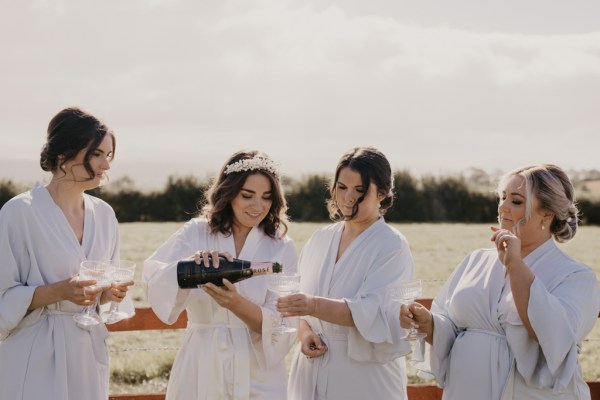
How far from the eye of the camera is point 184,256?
15.7ft

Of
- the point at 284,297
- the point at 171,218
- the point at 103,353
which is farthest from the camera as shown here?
the point at 171,218

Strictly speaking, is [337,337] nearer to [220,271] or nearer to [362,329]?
[362,329]

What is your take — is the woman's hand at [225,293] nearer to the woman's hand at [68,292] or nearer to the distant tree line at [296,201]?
the woman's hand at [68,292]

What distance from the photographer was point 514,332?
14.3ft

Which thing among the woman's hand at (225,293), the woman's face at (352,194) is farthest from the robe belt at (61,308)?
the woman's face at (352,194)

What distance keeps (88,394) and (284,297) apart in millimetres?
1309

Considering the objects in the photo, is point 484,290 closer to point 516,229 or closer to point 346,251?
point 516,229

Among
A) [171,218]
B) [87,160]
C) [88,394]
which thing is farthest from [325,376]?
[171,218]

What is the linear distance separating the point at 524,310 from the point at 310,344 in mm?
1331

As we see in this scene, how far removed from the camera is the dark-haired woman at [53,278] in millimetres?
4402

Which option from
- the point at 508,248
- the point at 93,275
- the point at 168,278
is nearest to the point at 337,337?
the point at 168,278

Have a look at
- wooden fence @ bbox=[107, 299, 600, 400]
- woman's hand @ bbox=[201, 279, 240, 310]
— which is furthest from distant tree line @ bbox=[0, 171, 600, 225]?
woman's hand @ bbox=[201, 279, 240, 310]

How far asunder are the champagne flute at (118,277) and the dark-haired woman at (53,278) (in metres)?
0.06

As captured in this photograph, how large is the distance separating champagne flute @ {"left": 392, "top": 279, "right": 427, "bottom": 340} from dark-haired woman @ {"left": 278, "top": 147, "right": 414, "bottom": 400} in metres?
0.13
